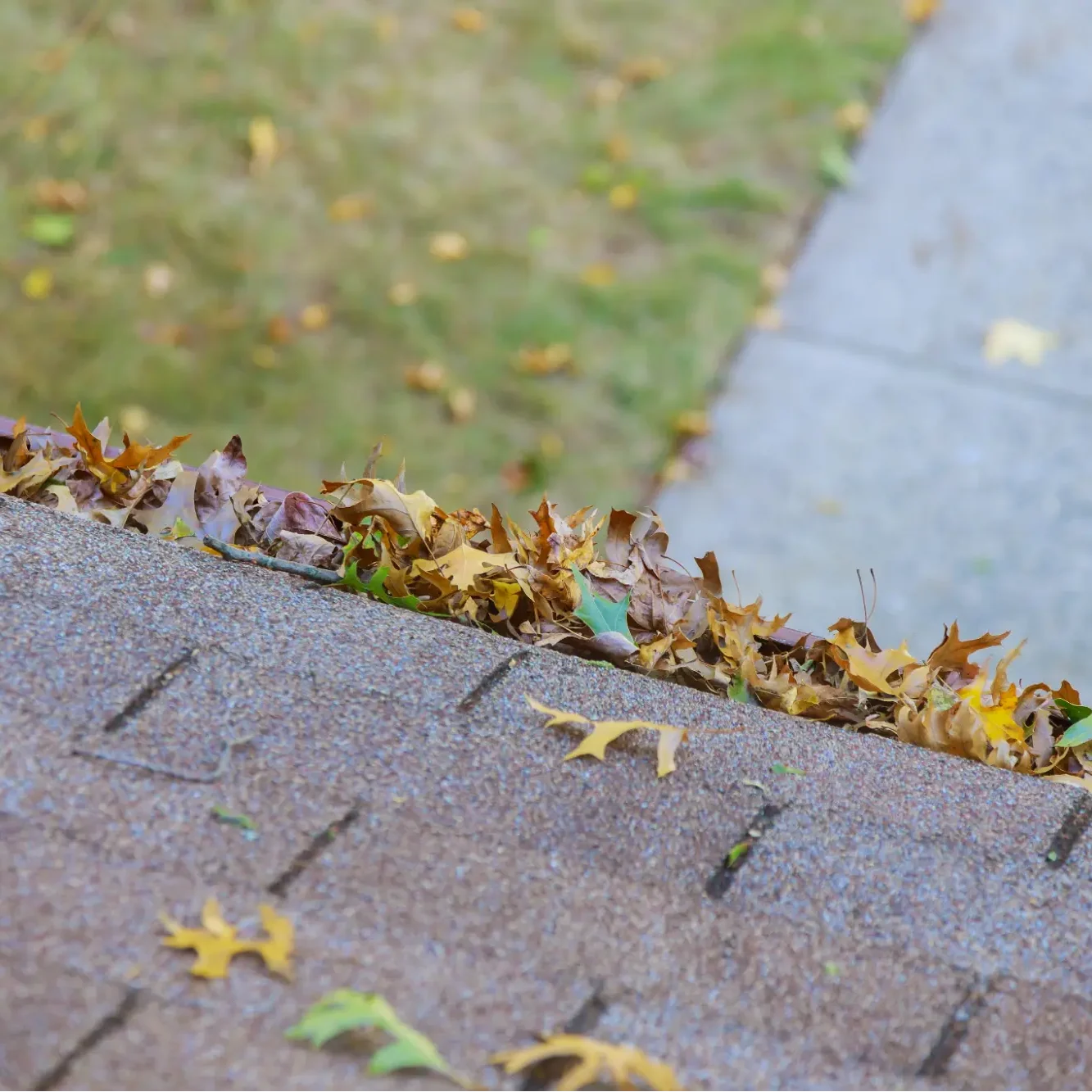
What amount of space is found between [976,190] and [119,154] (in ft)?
9.74

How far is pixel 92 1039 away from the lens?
1.04 m

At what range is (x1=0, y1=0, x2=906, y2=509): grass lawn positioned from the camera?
143 inches

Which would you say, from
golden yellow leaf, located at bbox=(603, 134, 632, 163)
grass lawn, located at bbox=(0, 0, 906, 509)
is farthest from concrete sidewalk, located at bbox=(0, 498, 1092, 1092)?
golden yellow leaf, located at bbox=(603, 134, 632, 163)

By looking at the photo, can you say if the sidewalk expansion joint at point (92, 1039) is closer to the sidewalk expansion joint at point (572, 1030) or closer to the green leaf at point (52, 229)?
the sidewalk expansion joint at point (572, 1030)

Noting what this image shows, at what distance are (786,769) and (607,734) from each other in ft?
0.66

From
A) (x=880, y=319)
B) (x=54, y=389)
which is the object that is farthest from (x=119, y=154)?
(x=880, y=319)

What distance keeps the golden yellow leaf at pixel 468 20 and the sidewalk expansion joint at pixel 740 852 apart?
435 centimetres

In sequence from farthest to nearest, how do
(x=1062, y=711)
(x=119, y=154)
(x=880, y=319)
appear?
(x=119, y=154)
(x=880, y=319)
(x=1062, y=711)

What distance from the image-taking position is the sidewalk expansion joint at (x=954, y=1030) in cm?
112

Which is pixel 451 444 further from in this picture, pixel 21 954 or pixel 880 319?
pixel 21 954

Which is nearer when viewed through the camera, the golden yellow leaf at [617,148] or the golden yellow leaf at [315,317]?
the golden yellow leaf at [315,317]

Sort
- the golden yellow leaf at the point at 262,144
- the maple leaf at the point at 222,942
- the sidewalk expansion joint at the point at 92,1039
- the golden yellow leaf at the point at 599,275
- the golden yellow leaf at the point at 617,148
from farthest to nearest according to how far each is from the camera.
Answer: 1. the golden yellow leaf at the point at 617,148
2. the golden yellow leaf at the point at 262,144
3. the golden yellow leaf at the point at 599,275
4. the maple leaf at the point at 222,942
5. the sidewalk expansion joint at the point at 92,1039

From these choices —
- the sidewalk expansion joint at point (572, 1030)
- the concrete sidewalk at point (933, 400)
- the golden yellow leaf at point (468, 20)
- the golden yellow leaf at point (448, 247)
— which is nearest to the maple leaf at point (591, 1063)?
the sidewalk expansion joint at point (572, 1030)

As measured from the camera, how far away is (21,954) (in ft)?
3.60
